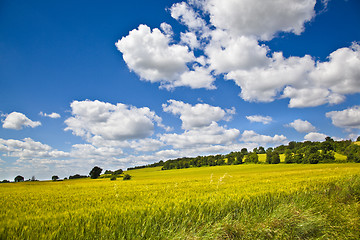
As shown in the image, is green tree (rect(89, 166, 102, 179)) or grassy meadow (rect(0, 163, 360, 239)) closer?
grassy meadow (rect(0, 163, 360, 239))

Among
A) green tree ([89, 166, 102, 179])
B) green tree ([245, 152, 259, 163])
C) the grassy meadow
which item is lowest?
green tree ([245, 152, 259, 163])

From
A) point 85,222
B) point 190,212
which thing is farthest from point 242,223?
point 85,222

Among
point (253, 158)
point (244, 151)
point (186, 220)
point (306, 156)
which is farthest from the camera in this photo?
point (244, 151)

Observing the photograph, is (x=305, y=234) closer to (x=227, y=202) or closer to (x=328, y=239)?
(x=328, y=239)

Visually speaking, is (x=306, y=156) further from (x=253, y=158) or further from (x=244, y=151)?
(x=244, y=151)

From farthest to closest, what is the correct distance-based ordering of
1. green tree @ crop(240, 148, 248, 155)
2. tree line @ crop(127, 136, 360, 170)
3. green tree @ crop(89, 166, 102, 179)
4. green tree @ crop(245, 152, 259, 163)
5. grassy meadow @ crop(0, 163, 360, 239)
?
green tree @ crop(240, 148, 248, 155) < green tree @ crop(245, 152, 259, 163) < green tree @ crop(89, 166, 102, 179) < tree line @ crop(127, 136, 360, 170) < grassy meadow @ crop(0, 163, 360, 239)

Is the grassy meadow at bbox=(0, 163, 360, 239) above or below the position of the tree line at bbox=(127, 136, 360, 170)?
above

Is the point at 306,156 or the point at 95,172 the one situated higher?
the point at 95,172

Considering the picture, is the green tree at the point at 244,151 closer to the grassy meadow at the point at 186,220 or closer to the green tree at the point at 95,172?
the green tree at the point at 95,172

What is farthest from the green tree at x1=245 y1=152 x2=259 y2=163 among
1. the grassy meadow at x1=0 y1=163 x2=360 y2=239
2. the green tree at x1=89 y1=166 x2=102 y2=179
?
the grassy meadow at x1=0 y1=163 x2=360 y2=239

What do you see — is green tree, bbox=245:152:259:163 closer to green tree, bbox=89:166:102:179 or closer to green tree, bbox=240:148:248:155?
green tree, bbox=240:148:248:155

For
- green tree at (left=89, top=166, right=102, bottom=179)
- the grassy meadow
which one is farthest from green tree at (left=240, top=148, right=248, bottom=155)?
the grassy meadow

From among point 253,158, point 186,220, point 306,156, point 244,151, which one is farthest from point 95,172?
point 306,156

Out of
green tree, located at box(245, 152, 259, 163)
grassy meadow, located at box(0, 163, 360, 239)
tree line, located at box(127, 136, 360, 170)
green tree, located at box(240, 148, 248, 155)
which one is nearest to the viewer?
grassy meadow, located at box(0, 163, 360, 239)
